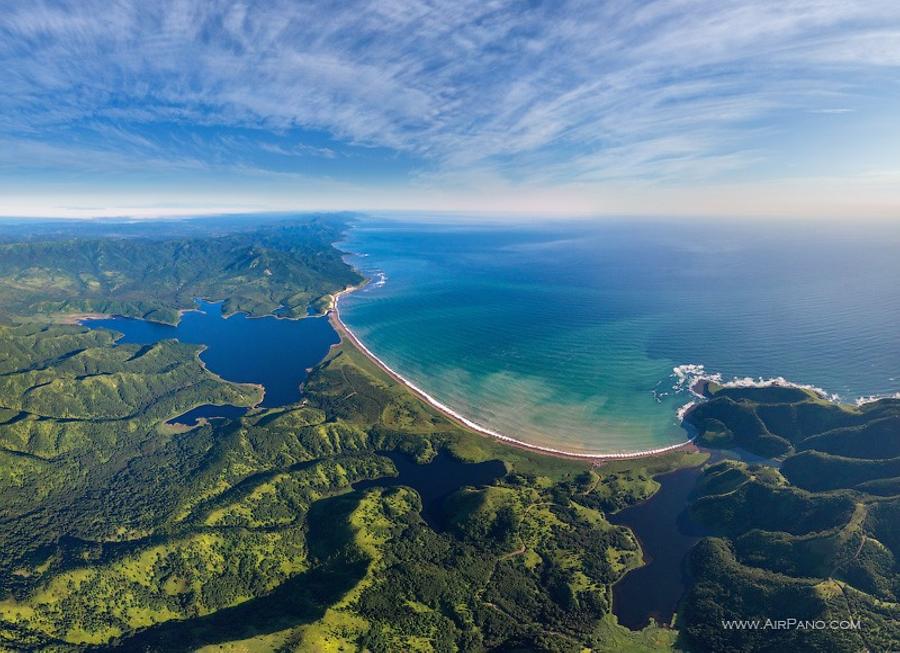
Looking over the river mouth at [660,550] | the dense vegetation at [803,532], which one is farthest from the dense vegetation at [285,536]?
the dense vegetation at [803,532]

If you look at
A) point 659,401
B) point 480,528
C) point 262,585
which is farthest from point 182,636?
point 659,401

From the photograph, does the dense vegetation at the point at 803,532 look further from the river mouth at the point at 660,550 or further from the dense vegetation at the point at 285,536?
the dense vegetation at the point at 285,536

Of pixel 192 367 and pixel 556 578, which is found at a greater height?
pixel 192 367

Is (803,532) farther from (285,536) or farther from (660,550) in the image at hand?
(285,536)

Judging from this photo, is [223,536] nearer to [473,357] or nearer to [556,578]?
[556,578]

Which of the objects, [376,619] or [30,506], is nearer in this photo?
[376,619]

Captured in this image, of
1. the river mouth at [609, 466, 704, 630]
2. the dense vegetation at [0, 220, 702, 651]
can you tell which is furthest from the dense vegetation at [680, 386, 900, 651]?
the dense vegetation at [0, 220, 702, 651]
